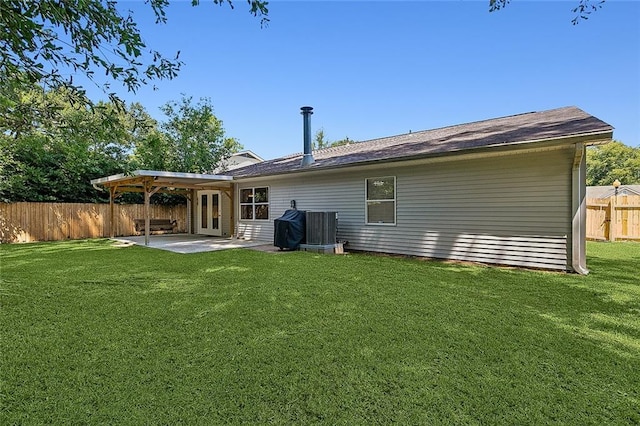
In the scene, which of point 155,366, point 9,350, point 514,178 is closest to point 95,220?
point 9,350

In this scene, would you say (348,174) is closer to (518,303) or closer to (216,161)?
(518,303)

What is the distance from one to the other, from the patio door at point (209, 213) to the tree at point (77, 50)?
37.6 feet

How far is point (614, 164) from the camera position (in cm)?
3700

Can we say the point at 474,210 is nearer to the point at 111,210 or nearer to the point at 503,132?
the point at 503,132

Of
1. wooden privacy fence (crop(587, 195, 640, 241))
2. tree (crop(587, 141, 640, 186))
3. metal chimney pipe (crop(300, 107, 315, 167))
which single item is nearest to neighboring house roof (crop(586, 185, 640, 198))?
tree (crop(587, 141, 640, 186))

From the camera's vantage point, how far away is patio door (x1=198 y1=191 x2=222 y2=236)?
1376 cm

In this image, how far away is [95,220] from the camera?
13484 millimetres

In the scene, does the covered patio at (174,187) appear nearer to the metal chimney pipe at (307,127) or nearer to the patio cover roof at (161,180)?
the patio cover roof at (161,180)

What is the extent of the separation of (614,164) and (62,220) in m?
49.1

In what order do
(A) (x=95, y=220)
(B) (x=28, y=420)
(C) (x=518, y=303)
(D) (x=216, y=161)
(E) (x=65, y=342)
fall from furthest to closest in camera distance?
1. (D) (x=216, y=161)
2. (A) (x=95, y=220)
3. (C) (x=518, y=303)
4. (E) (x=65, y=342)
5. (B) (x=28, y=420)

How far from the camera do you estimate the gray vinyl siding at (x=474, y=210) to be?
607 cm

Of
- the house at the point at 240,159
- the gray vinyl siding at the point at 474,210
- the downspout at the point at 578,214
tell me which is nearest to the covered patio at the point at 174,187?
the gray vinyl siding at the point at 474,210

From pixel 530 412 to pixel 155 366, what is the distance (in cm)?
249

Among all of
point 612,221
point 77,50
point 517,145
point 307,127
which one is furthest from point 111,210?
point 612,221
